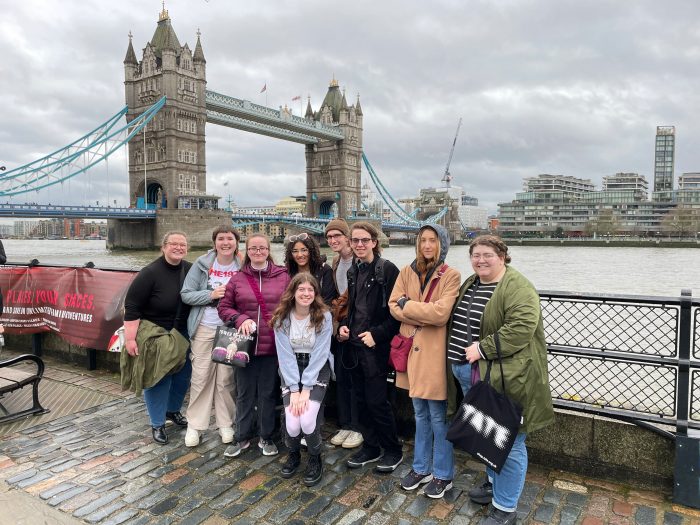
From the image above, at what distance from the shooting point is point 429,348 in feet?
9.02

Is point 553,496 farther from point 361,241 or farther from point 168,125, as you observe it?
point 168,125

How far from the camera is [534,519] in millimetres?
2461

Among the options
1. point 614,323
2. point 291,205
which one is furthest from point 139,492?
point 291,205

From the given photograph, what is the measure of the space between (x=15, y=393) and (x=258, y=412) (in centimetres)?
243

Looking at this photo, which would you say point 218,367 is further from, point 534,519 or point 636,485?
point 636,485

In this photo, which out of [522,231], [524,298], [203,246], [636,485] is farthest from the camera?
[522,231]

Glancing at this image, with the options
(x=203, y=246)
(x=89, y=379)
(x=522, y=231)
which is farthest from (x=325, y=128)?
(x=89, y=379)

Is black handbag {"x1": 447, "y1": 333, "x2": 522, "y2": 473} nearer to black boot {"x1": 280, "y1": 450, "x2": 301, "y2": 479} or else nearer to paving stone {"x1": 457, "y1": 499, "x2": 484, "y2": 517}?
paving stone {"x1": 457, "y1": 499, "x2": 484, "y2": 517}

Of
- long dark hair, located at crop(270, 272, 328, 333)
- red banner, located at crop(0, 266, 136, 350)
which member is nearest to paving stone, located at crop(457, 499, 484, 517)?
long dark hair, located at crop(270, 272, 328, 333)

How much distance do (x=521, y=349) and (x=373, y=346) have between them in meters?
0.90

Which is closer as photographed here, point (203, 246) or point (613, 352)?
point (613, 352)

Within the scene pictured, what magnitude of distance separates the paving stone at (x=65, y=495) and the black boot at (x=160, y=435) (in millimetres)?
632

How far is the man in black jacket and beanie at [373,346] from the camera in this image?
10.0 feet

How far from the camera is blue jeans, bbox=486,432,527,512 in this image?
244 centimetres
